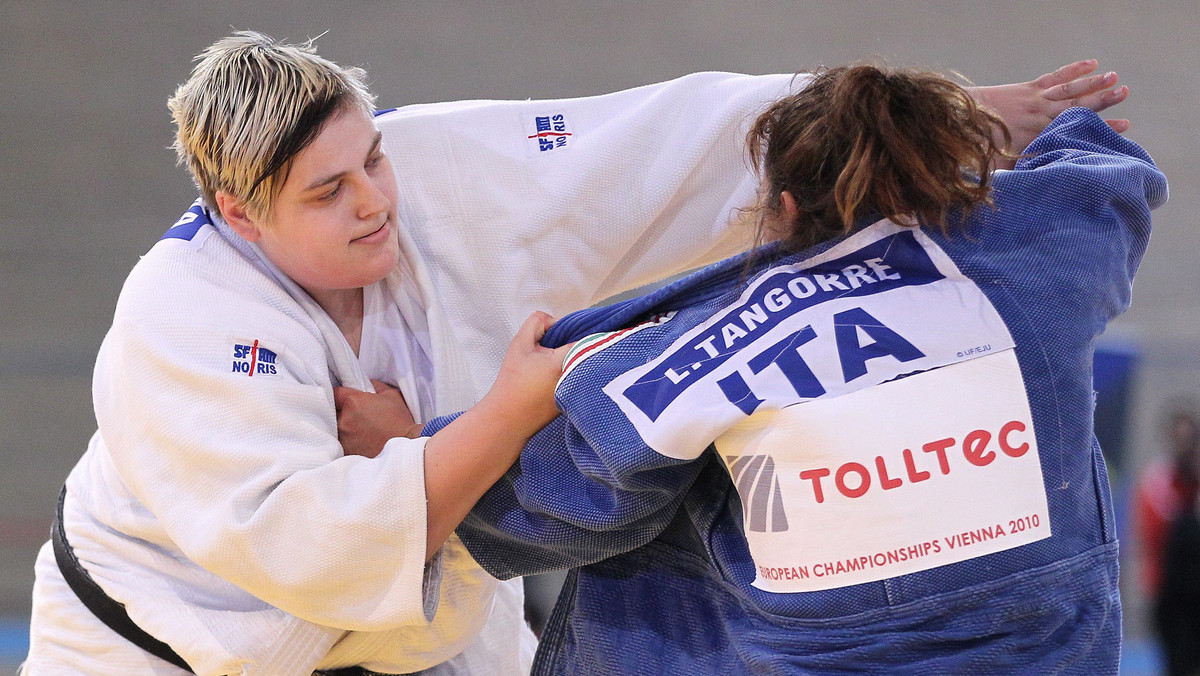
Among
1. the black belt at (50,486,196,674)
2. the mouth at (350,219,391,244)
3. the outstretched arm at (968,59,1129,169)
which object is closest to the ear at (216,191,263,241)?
the mouth at (350,219,391,244)

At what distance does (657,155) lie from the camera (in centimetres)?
169

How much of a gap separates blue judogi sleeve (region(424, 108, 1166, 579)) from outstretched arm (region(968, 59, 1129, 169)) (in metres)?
0.13

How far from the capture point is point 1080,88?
1454 mm

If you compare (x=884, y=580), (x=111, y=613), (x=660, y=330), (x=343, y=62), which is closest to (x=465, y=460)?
(x=660, y=330)

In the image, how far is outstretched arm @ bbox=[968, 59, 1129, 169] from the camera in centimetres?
145

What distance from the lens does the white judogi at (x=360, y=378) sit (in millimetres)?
1305

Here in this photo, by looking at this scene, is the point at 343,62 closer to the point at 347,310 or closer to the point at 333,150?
the point at 347,310

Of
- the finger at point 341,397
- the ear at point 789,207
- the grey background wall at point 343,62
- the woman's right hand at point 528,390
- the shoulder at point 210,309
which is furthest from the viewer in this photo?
the grey background wall at point 343,62

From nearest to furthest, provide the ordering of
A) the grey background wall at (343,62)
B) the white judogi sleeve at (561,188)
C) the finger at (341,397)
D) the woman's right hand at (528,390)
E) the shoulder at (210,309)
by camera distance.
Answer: the woman's right hand at (528,390), the shoulder at (210,309), the finger at (341,397), the white judogi sleeve at (561,188), the grey background wall at (343,62)

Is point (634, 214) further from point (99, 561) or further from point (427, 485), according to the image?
point (99, 561)

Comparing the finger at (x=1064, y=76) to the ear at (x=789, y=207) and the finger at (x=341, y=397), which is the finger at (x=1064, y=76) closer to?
the ear at (x=789, y=207)

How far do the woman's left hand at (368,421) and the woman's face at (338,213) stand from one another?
0.16 m

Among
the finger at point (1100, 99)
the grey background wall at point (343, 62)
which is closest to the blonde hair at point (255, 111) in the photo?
the finger at point (1100, 99)

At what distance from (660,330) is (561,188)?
530 millimetres
